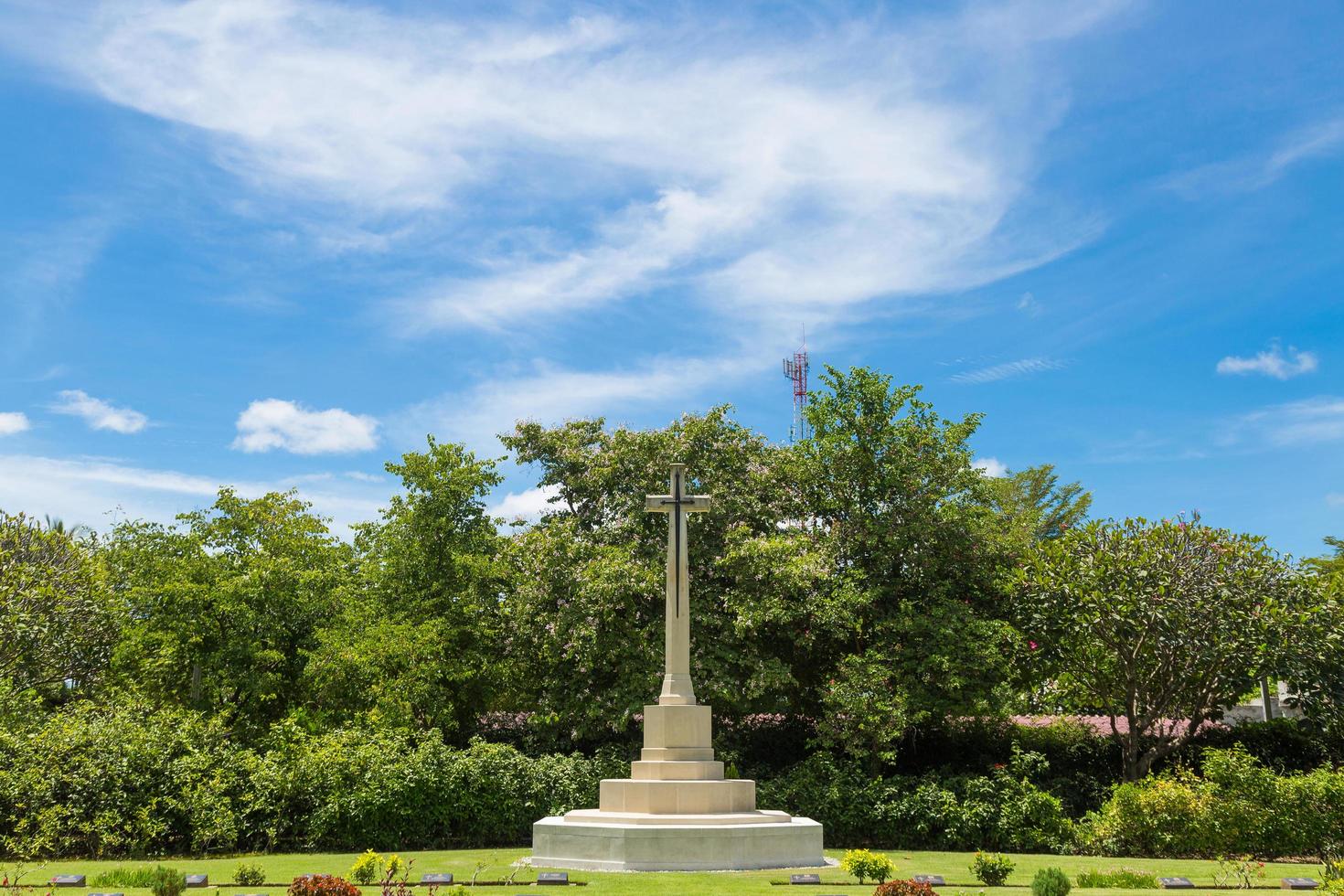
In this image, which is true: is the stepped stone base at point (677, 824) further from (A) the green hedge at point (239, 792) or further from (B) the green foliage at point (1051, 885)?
(A) the green hedge at point (239, 792)

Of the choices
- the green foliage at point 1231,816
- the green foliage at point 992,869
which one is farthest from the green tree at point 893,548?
the green foliage at point 992,869

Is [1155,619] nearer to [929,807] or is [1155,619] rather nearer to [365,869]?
[929,807]

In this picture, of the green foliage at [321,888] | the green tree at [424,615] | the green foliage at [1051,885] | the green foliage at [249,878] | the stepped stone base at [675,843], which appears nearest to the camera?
the green foliage at [321,888]

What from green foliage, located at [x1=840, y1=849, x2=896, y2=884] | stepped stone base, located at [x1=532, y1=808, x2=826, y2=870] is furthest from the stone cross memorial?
green foliage, located at [x1=840, y1=849, x2=896, y2=884]

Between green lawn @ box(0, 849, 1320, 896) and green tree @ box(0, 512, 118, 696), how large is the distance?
994 centimetres

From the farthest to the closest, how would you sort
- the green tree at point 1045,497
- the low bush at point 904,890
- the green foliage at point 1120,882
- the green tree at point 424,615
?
the green tree at point 1045,497, the green tree at point 424,615, the green foliage at point 1120,882, the low bush at point 904,890

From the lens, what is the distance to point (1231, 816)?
20359mm

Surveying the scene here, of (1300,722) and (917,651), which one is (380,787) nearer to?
(917,651)

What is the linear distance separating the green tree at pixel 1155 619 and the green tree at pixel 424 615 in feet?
44.6

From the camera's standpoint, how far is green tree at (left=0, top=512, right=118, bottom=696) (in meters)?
26.5

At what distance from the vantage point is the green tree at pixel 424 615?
81.8 ft

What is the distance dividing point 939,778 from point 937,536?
573 centimetres

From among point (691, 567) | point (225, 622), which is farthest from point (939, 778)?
point (225, 622)

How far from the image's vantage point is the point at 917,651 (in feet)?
78.9
